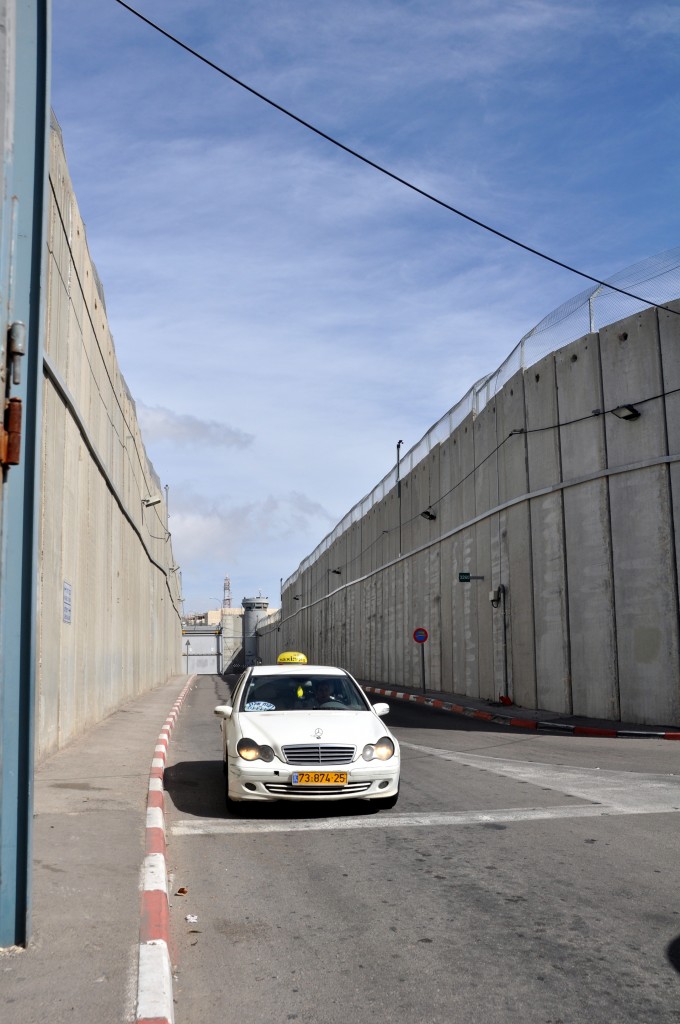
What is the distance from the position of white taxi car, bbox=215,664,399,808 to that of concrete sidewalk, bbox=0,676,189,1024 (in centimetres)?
105

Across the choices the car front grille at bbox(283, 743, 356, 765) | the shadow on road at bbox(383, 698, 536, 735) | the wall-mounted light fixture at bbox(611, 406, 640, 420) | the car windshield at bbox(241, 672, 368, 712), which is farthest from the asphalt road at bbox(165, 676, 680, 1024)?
the wall-mounted light fixture at bbox(611, 406, 640, 420)

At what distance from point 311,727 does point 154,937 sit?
3890 millimetres

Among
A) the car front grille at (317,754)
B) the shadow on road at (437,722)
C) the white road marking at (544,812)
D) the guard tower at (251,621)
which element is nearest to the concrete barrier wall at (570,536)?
the shadow on road at (437,722)

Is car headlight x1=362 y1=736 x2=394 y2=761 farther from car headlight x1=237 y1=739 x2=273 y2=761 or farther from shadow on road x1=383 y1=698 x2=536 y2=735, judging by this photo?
shadow on road x1=383 y1=698 x2=536 y2=735

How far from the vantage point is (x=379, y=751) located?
8203mm

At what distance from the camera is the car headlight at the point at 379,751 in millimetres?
8117

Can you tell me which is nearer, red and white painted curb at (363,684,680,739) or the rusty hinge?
the rusty hinge

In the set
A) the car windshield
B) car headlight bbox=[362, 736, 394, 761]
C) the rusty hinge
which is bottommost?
car headlight bbox=[362, 736, 394, 761]

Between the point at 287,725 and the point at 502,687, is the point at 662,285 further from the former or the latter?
the point at 287,725

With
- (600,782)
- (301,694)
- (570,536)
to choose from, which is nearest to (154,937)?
(301,694)

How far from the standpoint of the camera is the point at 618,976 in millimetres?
4098

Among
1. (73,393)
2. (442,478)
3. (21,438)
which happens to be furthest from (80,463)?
(442,478)

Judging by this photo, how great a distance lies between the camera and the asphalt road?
389cm

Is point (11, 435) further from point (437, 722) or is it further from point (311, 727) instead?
point (437, 722)
